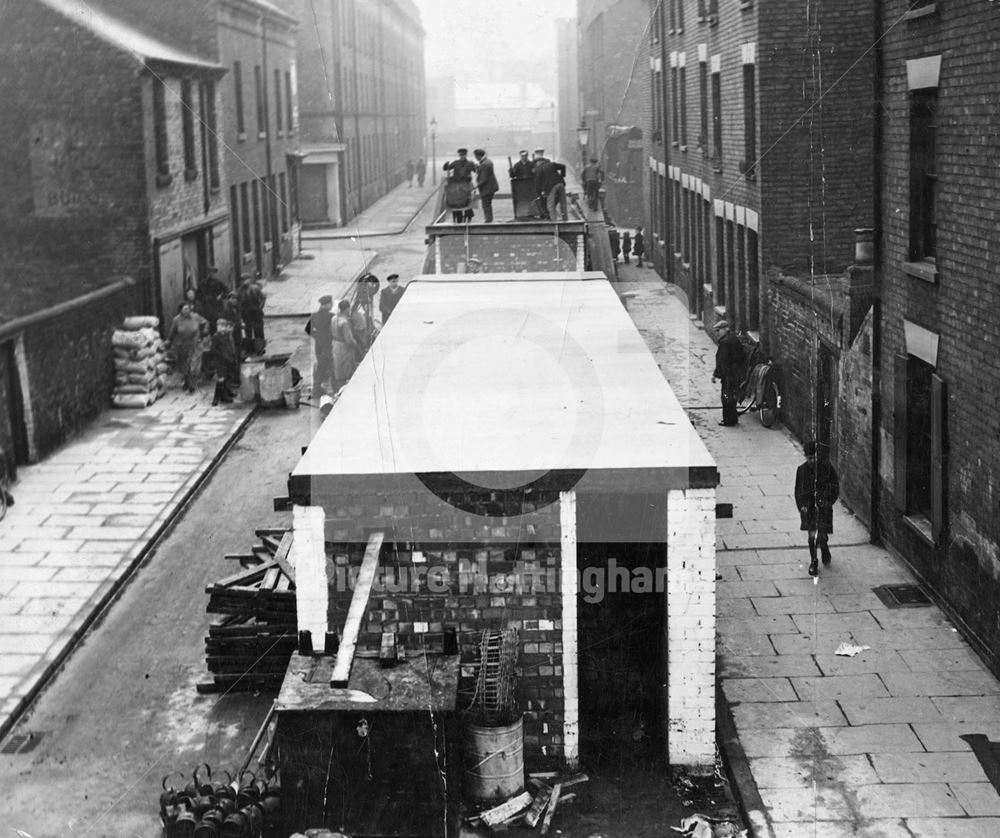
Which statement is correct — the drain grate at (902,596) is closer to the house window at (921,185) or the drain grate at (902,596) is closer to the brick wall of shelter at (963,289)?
the brick wall of shelter at (963,289)

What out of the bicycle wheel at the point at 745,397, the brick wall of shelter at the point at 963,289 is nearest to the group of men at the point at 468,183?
the bicycle wheel at the point at 745,397

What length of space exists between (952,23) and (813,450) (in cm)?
439

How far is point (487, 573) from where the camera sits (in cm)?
931

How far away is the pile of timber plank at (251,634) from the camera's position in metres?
11.1

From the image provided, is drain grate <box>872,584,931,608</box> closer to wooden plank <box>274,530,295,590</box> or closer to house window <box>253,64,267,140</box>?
wooden plank <box>274,530,295,590</box>

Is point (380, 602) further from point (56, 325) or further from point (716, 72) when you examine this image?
point (716, 72)

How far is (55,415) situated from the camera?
18984 mm

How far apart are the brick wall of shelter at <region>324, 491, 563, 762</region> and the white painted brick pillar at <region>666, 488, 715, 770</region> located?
83cm

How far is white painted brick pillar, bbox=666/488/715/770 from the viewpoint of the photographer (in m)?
9.12

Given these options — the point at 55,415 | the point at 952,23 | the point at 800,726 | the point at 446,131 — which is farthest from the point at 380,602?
the point at 446,131

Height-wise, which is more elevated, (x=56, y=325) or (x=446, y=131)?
(x=446, y=131)

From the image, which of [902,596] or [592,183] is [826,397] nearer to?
[902,596]

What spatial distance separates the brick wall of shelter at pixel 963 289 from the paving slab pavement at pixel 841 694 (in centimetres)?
56

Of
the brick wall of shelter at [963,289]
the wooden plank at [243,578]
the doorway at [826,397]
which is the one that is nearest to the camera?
the brick wall of shelter at [963,289]
